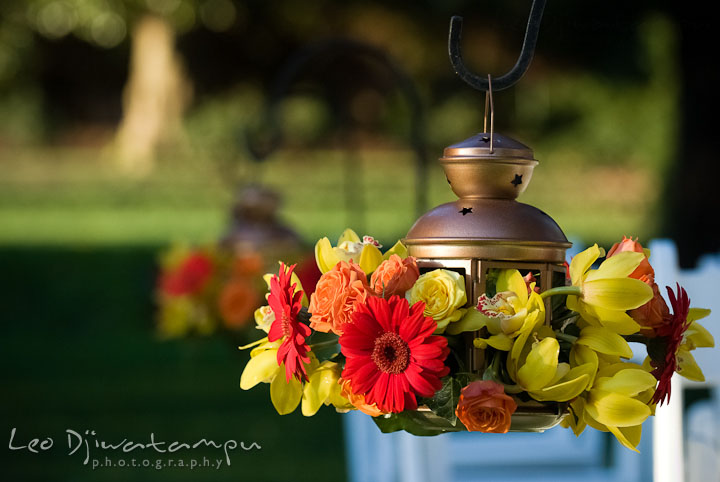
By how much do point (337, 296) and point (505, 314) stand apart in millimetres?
155

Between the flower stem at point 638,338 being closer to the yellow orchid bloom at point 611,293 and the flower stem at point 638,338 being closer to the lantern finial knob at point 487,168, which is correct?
the yellow orchid bloom at point 611,293

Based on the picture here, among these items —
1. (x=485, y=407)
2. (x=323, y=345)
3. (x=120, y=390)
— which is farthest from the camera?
(x=120, y=390)

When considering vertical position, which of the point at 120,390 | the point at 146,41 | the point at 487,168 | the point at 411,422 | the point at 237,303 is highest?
the point at 146,41

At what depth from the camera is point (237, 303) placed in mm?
2732

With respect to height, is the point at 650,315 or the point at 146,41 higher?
the point at 146,41

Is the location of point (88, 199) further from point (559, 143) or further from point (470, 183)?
point (470, 183)

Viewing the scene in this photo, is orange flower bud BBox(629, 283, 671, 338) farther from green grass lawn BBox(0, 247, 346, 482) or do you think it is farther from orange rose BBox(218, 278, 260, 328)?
green grass lawn BBox(0, 247, 346, 482)

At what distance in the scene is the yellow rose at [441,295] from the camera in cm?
91

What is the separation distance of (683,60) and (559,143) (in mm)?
5759

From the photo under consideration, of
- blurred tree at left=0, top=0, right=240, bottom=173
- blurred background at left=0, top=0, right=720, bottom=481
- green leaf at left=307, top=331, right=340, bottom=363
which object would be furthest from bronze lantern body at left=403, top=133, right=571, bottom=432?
blurred tree at left=0, top=0, right=240, bottom=173

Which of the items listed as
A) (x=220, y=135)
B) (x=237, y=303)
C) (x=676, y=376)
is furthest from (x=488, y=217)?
(x=220, y=135)

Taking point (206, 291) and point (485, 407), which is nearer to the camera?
point (485, 407)

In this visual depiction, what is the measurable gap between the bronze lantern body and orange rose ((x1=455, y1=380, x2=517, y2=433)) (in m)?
0.06

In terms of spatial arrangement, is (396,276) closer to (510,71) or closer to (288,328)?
(288,328)
